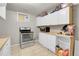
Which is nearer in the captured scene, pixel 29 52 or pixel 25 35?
pixel 29 52

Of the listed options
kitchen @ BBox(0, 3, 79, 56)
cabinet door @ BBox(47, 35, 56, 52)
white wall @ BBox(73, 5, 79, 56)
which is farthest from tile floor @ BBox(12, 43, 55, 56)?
white wall @ BBox(73, 5, 79, 56)

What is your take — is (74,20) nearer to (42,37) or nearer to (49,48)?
(49,48)

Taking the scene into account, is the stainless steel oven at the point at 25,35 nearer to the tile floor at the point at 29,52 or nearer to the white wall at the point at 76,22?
the tile floor at the point at 29,52

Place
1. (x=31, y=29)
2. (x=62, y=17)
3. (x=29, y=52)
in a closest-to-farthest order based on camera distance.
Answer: (x=62, y=17)
(x=29, y=52)
(x=31, y=29)

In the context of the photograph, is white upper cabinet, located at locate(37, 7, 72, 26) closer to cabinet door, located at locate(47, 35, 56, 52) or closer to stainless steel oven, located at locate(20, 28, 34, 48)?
cabinet door, located at locate(47, 35, 56, 52)

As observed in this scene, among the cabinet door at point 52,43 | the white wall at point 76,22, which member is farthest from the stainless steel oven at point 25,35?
the white wall at point 76,22

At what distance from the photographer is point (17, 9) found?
275 centimetres

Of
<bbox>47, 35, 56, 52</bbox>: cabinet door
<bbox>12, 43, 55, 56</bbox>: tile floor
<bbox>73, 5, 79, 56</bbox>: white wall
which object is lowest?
<bbox>12, 43, 55, 56</bbox>: tile floor

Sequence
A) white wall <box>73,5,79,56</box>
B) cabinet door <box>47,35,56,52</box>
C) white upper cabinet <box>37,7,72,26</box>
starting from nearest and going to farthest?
1. white wall <box>73,5,79,56</box>
2. white upper cabinet <box>37,7,72,26</box>
3. cabinet door <box>47,35,56,52</box>

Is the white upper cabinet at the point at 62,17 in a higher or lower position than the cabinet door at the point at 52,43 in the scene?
higher

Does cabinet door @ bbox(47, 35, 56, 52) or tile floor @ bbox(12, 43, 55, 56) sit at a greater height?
cabinet door @ bbox(47, 35, 56, 52)

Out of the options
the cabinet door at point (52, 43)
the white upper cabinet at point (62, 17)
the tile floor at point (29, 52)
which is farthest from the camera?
the cabinet door at point (52, 43)

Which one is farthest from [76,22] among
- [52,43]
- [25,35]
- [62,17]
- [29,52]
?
[25,35]

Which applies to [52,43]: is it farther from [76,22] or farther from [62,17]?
[76,22]
